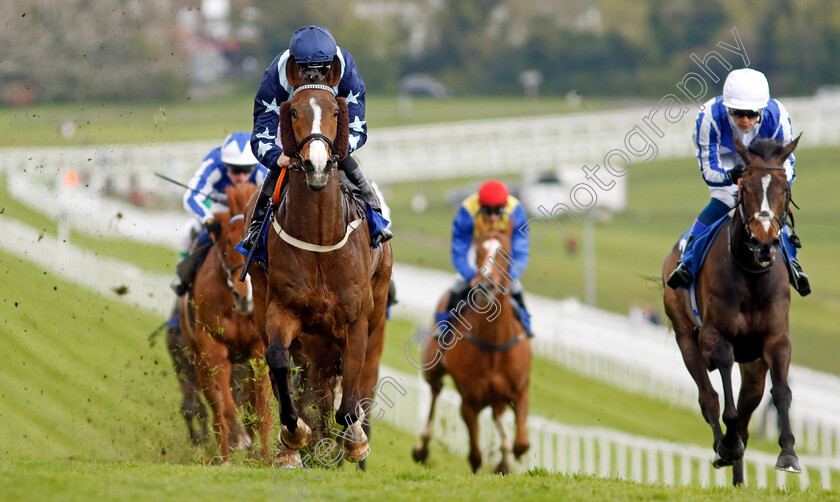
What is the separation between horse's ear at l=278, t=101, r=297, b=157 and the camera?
5.50 metres

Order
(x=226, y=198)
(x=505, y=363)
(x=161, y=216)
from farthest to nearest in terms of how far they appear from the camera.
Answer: (x=161, y=216), (x=505, y=363), (x=226, y=198)

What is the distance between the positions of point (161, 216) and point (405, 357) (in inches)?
230

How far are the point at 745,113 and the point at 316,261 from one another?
3006 millimetres

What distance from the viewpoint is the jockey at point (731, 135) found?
6926mm

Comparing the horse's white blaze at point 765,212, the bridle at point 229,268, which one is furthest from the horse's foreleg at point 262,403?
the horse's white blaze at point 765,212

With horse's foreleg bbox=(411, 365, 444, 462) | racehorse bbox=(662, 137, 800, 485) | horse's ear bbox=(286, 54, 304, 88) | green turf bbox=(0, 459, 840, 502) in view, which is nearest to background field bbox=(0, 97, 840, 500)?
green turf bbox=(0, 459, 840, 502)

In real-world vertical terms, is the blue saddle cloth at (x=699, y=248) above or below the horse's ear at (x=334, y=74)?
below

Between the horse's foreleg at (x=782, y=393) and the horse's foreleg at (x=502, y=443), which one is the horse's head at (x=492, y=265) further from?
the horse's foreleg at (x=782, y=393)

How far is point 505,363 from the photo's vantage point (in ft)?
33.2

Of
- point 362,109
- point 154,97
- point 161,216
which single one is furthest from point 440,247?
point 362,109

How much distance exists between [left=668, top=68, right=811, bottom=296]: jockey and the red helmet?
246 cm

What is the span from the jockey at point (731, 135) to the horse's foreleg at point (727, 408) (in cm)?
64

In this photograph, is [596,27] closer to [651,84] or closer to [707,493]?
[651,84]

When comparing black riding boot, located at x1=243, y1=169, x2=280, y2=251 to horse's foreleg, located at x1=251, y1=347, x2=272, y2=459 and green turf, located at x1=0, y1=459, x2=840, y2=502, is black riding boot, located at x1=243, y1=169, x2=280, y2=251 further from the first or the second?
horse's foreleg, located at x1=251, y1=347, x2=272, y2=459
